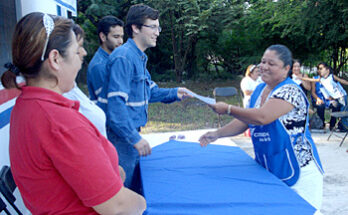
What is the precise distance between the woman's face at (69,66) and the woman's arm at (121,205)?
1.27 ft

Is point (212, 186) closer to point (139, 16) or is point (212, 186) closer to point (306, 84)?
point (139, 16)

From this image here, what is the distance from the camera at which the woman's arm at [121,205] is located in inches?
34.2

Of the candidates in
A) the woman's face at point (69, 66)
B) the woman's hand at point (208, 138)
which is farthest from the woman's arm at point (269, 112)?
the woman's face at point (69, 66)

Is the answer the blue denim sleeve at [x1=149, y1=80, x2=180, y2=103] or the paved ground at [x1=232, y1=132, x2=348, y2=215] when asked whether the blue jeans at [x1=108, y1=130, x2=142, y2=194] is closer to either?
the blue denim sleeve at [x1=149, y1=80, x2=180, y2=103]

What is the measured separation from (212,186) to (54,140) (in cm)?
121

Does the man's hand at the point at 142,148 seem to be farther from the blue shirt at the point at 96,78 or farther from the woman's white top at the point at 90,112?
the blue shirt at the point at 96,78

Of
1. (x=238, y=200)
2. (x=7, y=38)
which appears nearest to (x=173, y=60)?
(x=7, y=38)

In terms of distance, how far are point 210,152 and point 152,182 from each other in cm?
80

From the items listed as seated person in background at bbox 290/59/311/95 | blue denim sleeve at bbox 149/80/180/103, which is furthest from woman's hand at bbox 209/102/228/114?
seated person in background at bbox 290/59/311/95

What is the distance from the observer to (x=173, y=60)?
16.7m

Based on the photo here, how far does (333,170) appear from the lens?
15.3 feet

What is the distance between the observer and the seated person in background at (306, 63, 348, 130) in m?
7.18

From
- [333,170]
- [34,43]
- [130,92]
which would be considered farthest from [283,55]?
[333,170]

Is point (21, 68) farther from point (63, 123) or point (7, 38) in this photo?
point (7, 38)
